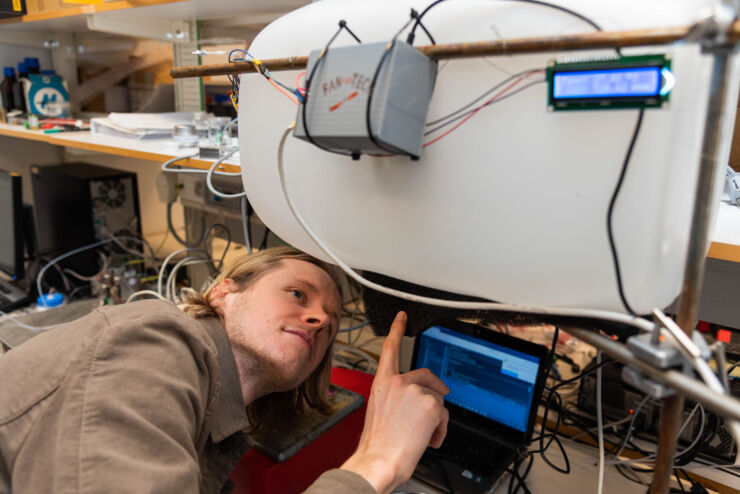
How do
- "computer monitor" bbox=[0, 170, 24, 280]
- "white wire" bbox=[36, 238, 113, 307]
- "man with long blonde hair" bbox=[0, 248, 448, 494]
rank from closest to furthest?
"man with long blonde hair" bbox=[0, 248, 448, 494] < "computer monitor" bbox=[0, 170, 24, 280] < "white wire" bbox=[36, 238, 113, 307]

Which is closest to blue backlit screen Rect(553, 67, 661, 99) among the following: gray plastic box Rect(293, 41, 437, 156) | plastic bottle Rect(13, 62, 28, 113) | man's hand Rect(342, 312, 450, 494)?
gray plastic box Rect(293, 41, 437, 156)

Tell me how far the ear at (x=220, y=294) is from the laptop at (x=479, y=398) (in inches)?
17.2

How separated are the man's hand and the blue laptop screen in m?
0.28

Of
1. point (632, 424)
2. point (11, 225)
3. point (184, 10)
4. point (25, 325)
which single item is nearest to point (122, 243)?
point (11, 225)

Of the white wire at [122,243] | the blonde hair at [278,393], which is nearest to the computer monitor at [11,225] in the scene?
the white wire at [122,243]

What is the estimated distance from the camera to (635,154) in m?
0.41

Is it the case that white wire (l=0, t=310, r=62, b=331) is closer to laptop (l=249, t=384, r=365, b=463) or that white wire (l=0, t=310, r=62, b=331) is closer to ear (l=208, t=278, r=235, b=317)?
ear (l=208, t=278, r=235, b=317)

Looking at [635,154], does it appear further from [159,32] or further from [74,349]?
[159,32]

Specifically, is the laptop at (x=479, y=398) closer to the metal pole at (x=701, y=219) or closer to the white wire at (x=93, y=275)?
the metal pole at (x=701, y=219)

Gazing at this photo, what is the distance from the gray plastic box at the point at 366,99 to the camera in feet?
1.47

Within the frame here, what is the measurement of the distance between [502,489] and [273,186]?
0.74 m

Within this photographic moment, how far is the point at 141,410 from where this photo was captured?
24.4 inches

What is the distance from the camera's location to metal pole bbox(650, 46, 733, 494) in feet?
1.16

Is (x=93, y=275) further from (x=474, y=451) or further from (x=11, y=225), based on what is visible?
(x=474, y=451)
